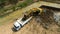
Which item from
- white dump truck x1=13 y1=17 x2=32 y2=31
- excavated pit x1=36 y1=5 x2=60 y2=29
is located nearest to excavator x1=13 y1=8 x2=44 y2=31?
white dump truck x1=13 y1=17 x2=32 y2=31

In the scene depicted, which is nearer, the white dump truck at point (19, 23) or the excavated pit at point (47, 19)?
the white dump truck at point (19, 23)

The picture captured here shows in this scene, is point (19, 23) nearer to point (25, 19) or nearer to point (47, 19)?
point (25, 19)

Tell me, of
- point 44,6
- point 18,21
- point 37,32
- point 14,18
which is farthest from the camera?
point 44,6

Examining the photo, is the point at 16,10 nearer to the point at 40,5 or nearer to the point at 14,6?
the point at 14,6

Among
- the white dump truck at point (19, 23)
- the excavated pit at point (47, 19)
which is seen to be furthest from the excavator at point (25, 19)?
the excavated pit at point (47, 19)

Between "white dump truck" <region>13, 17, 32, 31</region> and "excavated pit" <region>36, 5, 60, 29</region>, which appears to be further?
"excavated pit" <region>36, 5, 60, 29</region>

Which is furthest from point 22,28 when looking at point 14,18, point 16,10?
point 16,10

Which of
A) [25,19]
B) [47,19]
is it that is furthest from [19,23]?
[47,19]

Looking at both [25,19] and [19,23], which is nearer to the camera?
[19,23]

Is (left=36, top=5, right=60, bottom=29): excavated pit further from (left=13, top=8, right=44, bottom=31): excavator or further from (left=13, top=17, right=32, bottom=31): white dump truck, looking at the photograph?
(left=13, top=17, right=32, bottom=31): white dump truck

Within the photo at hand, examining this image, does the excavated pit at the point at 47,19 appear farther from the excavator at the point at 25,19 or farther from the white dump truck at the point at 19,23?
the white dump truck at the point at 19,23

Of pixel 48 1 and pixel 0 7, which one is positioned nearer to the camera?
pixel 0 7
